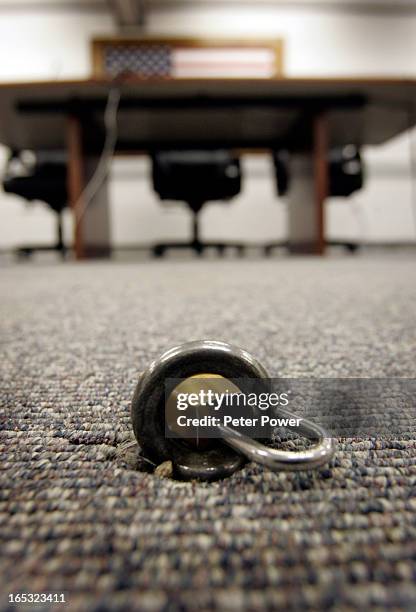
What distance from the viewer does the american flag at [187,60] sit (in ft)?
13.4

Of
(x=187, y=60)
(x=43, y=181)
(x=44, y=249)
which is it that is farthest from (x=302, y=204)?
(x=187, y=60)

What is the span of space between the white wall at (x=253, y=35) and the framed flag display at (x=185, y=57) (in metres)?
0.11

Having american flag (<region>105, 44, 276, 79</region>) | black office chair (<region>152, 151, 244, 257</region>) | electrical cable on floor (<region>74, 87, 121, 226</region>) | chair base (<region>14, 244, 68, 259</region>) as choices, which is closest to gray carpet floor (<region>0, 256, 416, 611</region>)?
electrical cable on floor (<region>74, 87, 121, 226</region>)

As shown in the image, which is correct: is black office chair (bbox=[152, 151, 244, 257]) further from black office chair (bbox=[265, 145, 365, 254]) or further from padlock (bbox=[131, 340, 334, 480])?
padlock (bbox=[131, 340, 334, 480])

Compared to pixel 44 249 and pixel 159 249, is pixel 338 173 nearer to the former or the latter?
pixel 159 249

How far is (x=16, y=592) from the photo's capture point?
13 centimetres

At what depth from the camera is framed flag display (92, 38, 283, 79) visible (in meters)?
4.06

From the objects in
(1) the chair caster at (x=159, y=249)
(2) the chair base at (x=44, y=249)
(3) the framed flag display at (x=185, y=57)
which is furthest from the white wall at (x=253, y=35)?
(1) the chair caster at (x=159, y=249)

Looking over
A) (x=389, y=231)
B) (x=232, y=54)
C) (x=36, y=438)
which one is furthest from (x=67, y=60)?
(x=36, y=438)

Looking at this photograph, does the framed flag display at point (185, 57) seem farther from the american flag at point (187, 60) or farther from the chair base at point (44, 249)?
the chair base at point (44, 249)

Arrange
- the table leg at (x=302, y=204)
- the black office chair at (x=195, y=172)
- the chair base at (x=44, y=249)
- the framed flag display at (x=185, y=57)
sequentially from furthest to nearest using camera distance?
the framed flag display at (x=185, y=57) < the chair base at (x=44, y=249) < the table leg at (x=302, y=204) < the black office chair at (x=195, y=172)

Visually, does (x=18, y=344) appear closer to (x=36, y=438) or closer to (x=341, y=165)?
(x=36, y=438)

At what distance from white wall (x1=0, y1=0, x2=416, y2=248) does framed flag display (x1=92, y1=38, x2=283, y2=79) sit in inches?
4.4

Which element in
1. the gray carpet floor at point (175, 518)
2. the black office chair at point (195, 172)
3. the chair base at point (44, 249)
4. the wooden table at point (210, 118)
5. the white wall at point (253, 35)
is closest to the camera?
the gray carpet floor at point (175, 518)
